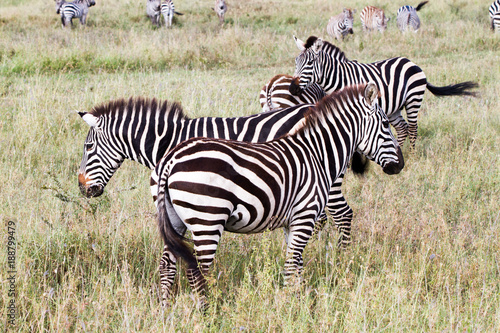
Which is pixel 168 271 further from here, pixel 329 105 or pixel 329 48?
pixel 329 48

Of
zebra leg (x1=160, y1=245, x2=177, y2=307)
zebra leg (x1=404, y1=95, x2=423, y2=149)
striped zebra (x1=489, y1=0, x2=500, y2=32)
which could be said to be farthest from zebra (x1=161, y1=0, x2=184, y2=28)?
zebra leg (x1=160, y1=245, x2=177, y2=307)

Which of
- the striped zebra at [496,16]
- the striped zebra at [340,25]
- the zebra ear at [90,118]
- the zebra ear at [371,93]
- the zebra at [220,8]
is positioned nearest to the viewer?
the zebra ear at [371,93]

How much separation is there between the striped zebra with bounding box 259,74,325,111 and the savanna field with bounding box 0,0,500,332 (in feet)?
2.96

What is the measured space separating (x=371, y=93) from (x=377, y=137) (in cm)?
37

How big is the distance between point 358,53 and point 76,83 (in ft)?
23.3

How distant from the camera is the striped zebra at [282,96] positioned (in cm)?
688

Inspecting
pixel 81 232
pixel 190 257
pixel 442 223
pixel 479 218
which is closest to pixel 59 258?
pixel 81 232

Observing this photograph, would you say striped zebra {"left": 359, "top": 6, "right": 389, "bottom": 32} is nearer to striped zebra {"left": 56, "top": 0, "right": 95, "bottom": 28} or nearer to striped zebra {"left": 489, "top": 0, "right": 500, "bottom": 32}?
striped zebra {"left": 489, "top": 0, "right": 500, "bottom": 32}

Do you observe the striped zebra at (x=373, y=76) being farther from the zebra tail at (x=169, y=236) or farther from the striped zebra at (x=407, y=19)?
the striped zebra at (x=407, y=19)

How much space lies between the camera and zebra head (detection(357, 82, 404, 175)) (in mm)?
4086

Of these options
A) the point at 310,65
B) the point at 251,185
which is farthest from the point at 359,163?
the point at 310,65

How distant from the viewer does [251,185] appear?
3.16 metres

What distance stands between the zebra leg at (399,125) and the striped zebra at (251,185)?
12.5 ft

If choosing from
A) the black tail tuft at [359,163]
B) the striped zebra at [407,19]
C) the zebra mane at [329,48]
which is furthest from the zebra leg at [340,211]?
the striped zebra at [407,19]
